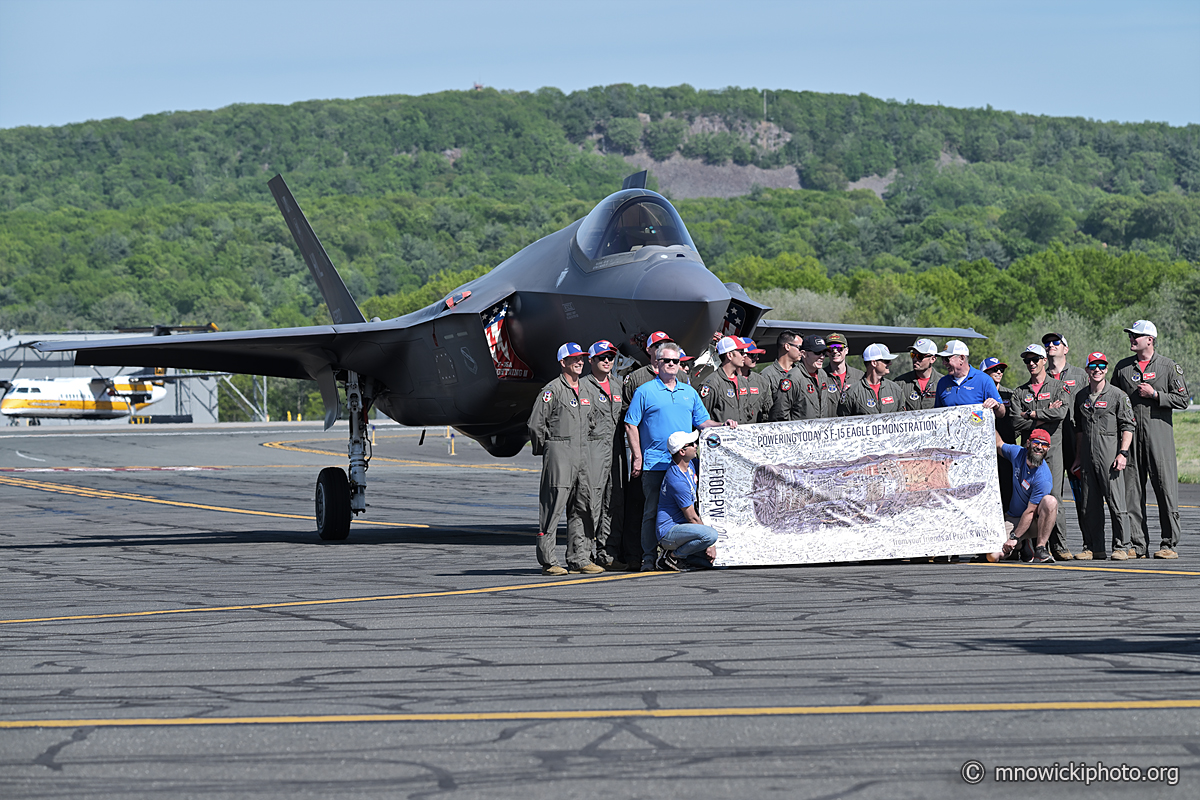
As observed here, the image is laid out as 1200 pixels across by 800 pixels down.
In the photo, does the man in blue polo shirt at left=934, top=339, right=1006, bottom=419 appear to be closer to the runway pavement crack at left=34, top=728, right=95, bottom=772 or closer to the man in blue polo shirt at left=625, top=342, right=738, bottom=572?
the man in blue polo shirt at left=625, top=342, right=738, bottom=572

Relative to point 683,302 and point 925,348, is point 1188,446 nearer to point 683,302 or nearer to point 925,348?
point 925,348

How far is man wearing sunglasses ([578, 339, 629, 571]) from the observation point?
11.5m

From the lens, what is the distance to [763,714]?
18.0 ft

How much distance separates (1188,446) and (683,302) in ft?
110

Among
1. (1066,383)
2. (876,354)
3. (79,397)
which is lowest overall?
(79,397)

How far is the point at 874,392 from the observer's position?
1230cm

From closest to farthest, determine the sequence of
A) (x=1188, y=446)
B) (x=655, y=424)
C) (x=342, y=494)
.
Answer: (x=655, y=424) < (x=342, y=494) < (x=1188, y=446)

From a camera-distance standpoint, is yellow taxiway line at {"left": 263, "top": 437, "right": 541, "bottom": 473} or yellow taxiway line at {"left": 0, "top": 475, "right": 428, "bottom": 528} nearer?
yellow taxiway line at {"left": 0, "top": 475, "right": 428, "bottom": 528}

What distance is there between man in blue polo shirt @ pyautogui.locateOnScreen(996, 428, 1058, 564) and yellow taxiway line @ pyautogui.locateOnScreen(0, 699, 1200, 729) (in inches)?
228

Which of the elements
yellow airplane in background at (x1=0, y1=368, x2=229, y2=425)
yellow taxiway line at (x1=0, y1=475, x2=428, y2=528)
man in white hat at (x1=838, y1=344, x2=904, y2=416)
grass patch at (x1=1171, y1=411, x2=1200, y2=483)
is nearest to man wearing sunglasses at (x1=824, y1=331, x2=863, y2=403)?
man in white hat at (x1=838, y1=344, x2=904, y2=416)

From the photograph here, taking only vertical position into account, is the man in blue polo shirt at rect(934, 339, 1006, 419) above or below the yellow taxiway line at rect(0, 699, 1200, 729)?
above

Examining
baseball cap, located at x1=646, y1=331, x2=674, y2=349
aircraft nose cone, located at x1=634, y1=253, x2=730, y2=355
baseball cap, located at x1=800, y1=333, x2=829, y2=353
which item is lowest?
baseball cap, located at x1=800, y1=333, x2=829, y2=353

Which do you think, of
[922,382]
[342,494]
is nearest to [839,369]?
[922,382]

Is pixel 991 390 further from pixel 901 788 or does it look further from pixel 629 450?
pixel 901 788
